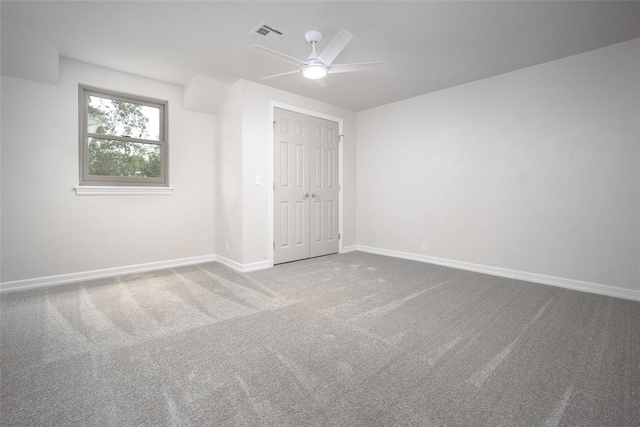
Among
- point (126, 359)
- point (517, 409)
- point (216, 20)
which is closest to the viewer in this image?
point (517, 409)

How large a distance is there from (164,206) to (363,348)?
3.50m

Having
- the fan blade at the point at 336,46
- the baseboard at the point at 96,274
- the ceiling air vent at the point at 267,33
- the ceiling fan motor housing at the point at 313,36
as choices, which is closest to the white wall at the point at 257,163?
the baseboard at the point at 96,274

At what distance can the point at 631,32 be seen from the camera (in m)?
2.72

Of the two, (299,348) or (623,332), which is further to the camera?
(623,332)

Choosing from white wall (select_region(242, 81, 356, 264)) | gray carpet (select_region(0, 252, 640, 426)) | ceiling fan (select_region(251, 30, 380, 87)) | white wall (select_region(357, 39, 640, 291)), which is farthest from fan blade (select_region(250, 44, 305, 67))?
white wall (select_region(357, 39, 640, 291))

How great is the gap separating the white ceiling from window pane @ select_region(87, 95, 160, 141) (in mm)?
486

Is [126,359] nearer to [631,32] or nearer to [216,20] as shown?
[216,20]

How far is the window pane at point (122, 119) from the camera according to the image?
3.65m

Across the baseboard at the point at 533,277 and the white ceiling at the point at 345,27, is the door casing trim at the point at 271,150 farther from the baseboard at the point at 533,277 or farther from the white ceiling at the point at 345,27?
the baseboard at the point at 533,277

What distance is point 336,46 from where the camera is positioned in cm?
248

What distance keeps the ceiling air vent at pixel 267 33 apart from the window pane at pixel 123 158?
233 cm

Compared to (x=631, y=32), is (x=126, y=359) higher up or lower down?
lower down

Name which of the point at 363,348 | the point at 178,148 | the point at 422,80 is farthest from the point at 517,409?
the point at 178,148

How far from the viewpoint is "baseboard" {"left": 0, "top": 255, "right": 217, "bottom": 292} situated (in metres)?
3.15
